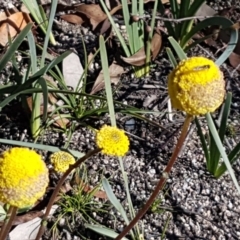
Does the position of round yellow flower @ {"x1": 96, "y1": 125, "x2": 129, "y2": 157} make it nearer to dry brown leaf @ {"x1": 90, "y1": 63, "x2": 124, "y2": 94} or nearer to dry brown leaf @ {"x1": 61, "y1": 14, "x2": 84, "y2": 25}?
dry brown leaf @ {"x1": 90, "y1": 63, "x2": 124, "y2": 94}

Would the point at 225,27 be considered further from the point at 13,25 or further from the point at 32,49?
the point at 13,25

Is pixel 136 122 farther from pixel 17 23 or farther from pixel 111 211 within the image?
pixel 17 23

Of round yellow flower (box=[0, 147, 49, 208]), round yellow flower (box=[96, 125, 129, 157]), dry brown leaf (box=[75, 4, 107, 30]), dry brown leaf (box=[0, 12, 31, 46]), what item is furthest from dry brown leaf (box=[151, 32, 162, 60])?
round yellow flower (box=[0, 147, 49, 208])

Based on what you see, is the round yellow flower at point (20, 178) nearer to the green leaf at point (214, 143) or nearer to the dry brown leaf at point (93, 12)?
the green leaf at point (214, 143)

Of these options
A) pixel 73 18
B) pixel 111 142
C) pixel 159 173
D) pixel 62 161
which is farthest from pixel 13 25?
pixel 111 142

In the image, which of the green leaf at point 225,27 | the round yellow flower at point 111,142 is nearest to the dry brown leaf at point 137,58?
the green leaf at point 225,27

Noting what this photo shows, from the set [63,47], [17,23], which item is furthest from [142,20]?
[17,23]
